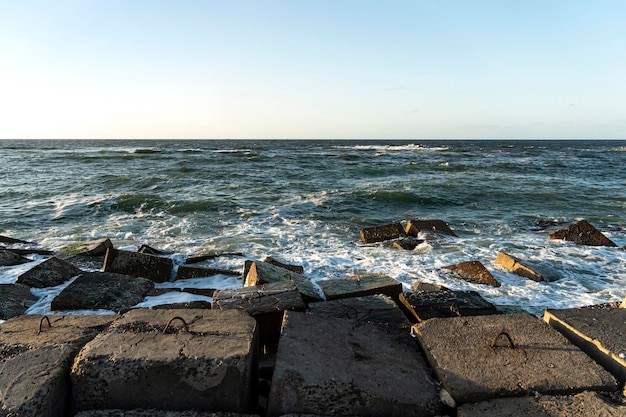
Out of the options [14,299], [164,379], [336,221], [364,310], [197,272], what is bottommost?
[336,221]

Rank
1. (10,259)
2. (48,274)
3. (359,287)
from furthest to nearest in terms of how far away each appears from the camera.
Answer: (10,259)
(48,274)
(359,287)

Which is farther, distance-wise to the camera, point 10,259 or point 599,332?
point 10,259

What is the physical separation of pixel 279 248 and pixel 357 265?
2.03 m

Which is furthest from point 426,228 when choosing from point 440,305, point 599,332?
point 599,332

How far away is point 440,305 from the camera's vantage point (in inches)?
161

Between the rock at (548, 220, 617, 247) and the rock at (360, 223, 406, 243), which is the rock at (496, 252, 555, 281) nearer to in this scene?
the rock at (360, 223, 406, 243)

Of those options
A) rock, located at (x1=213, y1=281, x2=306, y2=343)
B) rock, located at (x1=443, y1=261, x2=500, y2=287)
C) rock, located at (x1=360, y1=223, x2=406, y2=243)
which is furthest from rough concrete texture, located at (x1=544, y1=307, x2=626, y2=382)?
rock, located at (x1=360, y1=223, x2=406, y2=243)

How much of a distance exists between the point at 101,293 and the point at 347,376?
394 centimetres

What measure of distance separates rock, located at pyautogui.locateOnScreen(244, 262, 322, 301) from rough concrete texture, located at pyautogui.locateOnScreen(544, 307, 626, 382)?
2134 millimetres

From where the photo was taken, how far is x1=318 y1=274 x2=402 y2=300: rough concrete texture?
4.20m

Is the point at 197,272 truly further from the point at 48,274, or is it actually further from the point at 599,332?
the point at 599,332

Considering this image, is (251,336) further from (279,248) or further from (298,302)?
(279,248)

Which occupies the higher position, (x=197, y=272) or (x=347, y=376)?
(x=347, y=376)

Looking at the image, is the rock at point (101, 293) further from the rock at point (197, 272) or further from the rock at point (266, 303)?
the rock at point (266, 303)
